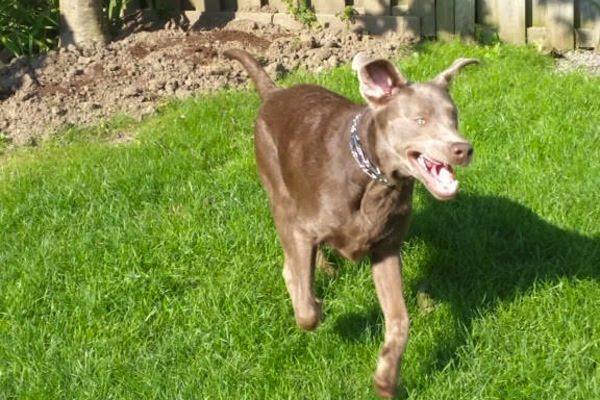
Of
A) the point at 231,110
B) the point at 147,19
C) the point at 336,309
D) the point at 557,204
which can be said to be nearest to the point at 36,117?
the point at 231,110

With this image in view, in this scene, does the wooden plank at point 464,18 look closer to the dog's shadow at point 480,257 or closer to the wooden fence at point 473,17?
the wooden fence at point 473,17

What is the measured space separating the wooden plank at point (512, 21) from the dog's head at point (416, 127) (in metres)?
4.20

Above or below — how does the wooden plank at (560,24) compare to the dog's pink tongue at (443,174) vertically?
below

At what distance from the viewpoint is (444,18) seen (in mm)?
8172

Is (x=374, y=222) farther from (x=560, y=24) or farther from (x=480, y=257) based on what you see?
(x=560, y=24)

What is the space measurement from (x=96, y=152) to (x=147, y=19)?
111 inches

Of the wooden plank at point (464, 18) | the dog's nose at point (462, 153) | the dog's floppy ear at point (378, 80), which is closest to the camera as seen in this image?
the dog's nose at point (462, 153)

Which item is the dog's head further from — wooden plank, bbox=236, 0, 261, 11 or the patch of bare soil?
wooden plank, bbox=236, 0, 261, 11

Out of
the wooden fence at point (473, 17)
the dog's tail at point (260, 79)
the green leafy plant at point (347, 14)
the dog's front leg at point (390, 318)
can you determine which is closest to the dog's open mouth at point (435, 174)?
the dog's front leg at point (390, 318)

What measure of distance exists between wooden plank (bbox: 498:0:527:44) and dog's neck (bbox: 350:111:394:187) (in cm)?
433

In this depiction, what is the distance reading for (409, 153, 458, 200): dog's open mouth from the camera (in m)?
3.59

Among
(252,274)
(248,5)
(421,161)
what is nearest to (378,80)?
(421,161)

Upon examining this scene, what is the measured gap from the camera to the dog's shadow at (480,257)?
4.51 m

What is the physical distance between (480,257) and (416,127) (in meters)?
1.44
